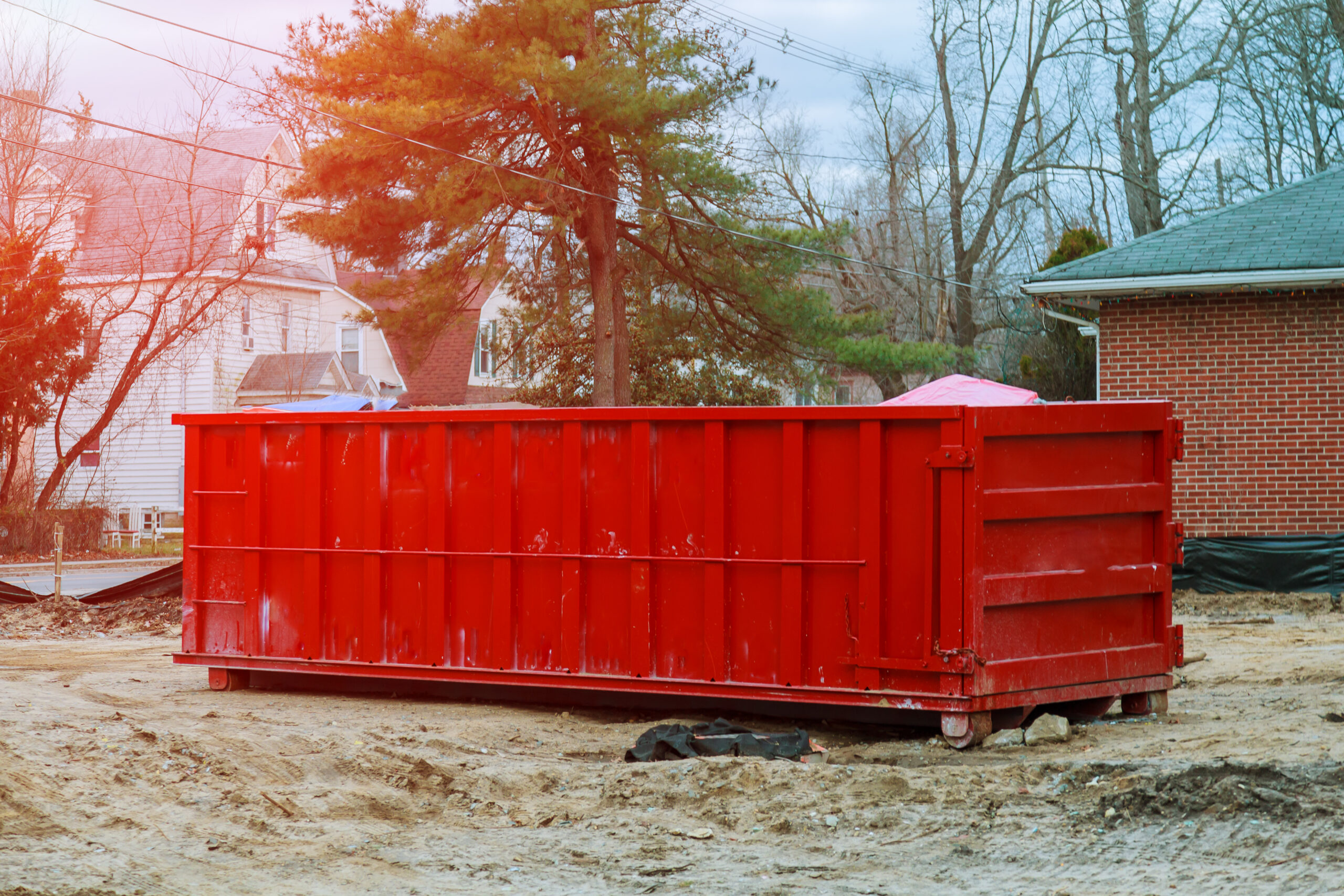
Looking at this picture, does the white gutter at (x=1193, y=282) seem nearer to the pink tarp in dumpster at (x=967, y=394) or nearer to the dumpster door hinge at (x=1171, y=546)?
the pink tarp in dumpster at (x=967, y=394)

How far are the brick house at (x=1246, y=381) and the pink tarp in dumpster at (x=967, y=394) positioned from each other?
10.5ft

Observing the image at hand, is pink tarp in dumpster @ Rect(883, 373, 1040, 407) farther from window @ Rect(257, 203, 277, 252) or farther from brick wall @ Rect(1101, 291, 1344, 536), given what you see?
window @ Rect(257, 203, 277, 252)

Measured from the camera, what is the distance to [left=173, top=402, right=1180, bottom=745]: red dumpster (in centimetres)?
777

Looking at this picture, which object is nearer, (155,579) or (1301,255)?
(1301,255)

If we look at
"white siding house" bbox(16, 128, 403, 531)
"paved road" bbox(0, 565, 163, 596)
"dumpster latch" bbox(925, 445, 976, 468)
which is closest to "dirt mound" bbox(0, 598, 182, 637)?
"paved road" bbox(0, 565, 163, 596)

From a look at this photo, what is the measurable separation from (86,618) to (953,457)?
42.0ft

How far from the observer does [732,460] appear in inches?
328

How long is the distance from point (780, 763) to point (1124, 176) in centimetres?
3136

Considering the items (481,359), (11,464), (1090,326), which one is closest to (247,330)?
(481,359)

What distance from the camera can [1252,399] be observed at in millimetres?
15578

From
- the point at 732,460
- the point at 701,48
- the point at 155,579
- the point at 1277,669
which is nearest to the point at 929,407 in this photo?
the point at 732,460

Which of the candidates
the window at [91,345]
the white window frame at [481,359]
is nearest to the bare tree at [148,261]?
the window at [91,345]

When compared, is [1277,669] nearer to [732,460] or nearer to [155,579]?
[732,460]

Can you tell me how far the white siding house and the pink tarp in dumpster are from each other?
1873 centimetres
